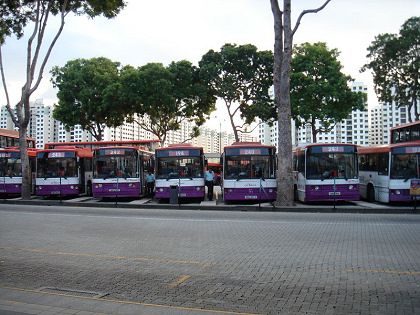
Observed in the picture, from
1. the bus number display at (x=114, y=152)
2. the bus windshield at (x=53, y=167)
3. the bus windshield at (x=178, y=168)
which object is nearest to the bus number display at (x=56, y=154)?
the bus windshield at (x=53, y=167)

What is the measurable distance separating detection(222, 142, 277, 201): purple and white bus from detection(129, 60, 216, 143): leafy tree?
1642cm

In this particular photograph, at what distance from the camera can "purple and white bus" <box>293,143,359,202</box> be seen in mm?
19281

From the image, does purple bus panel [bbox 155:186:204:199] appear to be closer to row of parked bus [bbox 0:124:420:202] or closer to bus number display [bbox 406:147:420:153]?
row of parked bus [bbox 0:124:420:202]

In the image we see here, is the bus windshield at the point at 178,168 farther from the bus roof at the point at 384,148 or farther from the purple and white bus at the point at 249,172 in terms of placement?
the bus roof at the point at 384,148

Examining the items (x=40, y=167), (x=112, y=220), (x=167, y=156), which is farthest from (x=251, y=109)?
(x=112, y=220)

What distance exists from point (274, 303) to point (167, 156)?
16229 millimetres

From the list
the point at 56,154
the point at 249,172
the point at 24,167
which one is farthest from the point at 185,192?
the point at 24,167

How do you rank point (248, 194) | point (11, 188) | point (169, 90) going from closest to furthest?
point (248, 194) < point (11, 188) < point (169, 90)

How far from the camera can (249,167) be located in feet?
66.9

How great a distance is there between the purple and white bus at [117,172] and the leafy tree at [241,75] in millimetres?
13834

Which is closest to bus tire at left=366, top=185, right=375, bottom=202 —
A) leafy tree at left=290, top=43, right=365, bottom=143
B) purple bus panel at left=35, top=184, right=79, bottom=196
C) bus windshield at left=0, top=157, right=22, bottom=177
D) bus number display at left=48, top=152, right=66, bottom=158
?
leafy tree at left=290, top=43, right=365, bottom=143

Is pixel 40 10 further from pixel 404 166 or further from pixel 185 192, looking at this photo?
pixel 404 166

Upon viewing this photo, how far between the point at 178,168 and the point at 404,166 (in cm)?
1091

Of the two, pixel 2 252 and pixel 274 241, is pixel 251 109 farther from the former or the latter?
pixel 2 252
